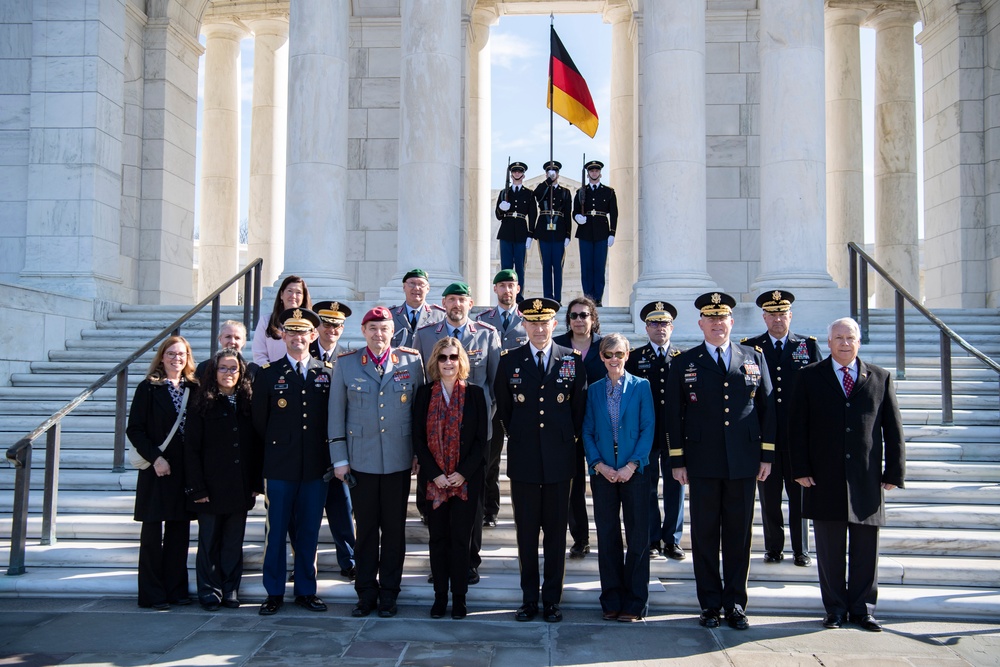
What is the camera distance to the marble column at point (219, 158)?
21.6m

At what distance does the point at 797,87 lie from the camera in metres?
13.4

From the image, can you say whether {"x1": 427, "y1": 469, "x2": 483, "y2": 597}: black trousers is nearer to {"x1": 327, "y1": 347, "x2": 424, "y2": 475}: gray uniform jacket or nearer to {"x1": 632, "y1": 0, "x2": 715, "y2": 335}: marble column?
{"x1": 327, "y1": 347, "x2": 424, "y2": 475}: gray uniform jacket

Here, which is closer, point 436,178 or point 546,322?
point 546,322

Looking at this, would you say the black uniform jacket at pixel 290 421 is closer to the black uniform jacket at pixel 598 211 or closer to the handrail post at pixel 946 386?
the handrail post at pixel 946 386

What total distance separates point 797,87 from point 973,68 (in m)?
5.84

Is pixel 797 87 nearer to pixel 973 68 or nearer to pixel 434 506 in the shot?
pixel 973 68

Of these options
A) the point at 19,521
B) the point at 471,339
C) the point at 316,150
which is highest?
the point at 316,150

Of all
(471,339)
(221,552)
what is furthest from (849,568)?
(221,552)

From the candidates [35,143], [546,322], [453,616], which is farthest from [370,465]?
[35,143]

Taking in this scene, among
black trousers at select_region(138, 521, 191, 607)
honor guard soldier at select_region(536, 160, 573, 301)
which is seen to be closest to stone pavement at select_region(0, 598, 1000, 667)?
black trousers at select_region(138, 521, 191, 607)

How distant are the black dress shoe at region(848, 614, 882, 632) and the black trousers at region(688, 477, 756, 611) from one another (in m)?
0.81

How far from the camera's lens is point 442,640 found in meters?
6.27

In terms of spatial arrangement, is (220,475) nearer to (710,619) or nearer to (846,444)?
(710,619)

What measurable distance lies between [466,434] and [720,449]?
1935 mm
